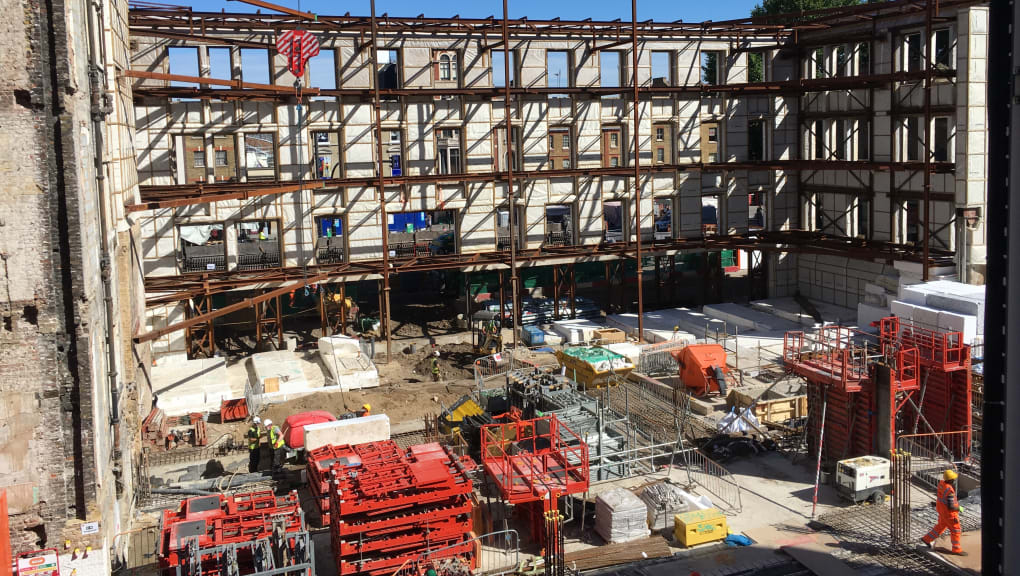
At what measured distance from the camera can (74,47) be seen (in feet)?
63.9

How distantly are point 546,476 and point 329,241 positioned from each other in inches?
837

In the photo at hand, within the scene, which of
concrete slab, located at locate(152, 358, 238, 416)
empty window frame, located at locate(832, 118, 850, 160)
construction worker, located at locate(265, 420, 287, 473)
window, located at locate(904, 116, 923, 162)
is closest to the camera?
construction worker, located at locate(265, 420, 287, 473)

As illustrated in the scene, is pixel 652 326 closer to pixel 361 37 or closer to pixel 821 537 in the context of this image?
pixel 361 37

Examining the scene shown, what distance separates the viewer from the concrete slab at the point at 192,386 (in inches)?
1214

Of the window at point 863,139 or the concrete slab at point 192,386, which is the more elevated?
the window at point 863,139

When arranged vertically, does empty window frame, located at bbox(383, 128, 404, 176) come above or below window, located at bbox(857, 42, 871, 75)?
below

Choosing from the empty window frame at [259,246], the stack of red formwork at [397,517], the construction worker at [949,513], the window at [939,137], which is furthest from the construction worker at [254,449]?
the window at [939,137]

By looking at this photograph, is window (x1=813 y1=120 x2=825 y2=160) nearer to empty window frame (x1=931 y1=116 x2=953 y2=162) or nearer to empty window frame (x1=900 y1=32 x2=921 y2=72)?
empty window frame (x1=900 y1=32 x2=921 y2=72)

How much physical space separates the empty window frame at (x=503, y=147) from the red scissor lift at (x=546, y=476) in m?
19.1

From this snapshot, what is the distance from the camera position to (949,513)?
19328 millimetres

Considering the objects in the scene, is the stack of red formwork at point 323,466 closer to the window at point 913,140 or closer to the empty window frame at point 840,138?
the window at point 913,140

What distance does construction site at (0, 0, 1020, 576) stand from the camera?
18969mm

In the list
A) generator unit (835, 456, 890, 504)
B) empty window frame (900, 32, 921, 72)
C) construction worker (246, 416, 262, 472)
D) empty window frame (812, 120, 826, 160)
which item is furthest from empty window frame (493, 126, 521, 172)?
generator unit (835, 456, 890, 504)

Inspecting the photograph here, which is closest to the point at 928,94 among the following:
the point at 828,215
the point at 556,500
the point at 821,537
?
the point at 828,215
